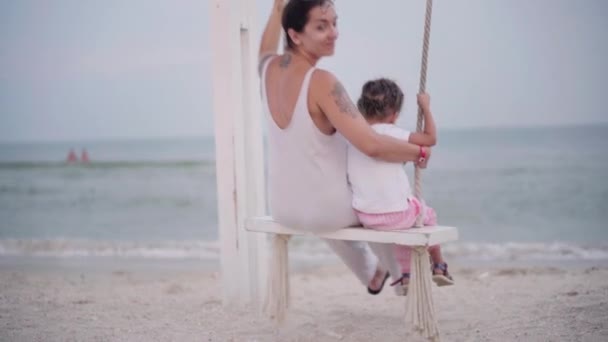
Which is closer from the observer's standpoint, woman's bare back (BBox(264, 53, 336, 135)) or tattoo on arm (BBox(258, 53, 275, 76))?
woman's bare back (BBox(264, 53, 336, 135))

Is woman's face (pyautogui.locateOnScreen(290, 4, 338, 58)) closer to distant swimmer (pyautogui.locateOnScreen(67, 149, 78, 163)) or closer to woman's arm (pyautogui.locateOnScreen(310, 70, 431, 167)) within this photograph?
woman's arm (pyautogui.locateOnScreen(310, 70, 431, 167))

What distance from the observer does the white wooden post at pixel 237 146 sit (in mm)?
3691

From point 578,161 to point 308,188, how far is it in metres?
14.5

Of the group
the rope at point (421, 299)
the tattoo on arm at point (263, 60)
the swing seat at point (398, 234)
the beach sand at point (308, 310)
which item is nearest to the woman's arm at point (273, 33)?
the tattoo on arm at point (263, 60)

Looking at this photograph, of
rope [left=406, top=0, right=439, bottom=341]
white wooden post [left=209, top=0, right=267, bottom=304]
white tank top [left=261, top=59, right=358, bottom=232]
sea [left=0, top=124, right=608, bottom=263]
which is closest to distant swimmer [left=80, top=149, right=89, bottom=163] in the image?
sea [left=0, top=124, right=608, bottom=263]

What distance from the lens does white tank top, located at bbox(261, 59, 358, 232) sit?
2.79 metres

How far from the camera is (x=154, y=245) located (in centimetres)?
837

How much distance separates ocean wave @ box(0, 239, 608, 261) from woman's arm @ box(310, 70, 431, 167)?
4232 mm

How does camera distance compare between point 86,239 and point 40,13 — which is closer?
point 86,239

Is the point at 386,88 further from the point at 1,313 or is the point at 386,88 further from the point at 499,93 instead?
the point at 499,93

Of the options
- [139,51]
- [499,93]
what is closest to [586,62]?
[499,93]

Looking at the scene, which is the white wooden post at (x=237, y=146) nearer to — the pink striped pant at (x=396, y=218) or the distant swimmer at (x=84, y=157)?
the pink striped pant at (x=396, y=218)

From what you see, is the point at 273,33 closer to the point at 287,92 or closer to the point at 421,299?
the point at 287,92

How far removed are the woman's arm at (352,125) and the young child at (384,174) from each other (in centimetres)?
7
